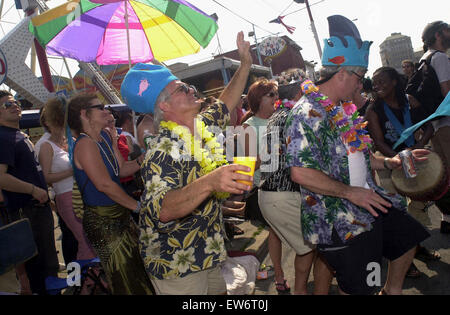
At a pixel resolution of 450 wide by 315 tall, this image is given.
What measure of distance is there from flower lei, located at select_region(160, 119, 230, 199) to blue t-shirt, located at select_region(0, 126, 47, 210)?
6.71ft

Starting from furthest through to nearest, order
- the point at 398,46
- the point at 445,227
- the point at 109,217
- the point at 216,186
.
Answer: the point at 398,46 < the point at 445,227 < the point at 109,217 < the point at 216,186

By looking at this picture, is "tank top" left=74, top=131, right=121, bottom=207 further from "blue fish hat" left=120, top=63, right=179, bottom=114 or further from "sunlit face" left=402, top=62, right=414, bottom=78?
"sunlit face" left=402, top=62, right=414, bottom=78

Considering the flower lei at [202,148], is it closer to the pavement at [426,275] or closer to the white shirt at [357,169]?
the white shirt at [357,169]

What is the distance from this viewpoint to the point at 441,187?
2369 mm

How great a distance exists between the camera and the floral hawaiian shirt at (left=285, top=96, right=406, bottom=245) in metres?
1.97

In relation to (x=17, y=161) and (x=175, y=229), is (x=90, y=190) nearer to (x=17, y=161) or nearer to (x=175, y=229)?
(x=175, y=229)

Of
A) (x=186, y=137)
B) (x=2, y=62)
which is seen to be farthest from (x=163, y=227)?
(x=2, y=62)

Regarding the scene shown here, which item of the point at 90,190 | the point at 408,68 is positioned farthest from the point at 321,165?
the point at 408,68

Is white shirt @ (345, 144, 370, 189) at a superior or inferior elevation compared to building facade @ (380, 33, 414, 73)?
inferior

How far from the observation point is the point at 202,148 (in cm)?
197

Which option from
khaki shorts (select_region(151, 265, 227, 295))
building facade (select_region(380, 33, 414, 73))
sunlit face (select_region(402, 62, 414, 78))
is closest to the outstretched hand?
khaki shorts (select_region(151, 265, 227, 295))

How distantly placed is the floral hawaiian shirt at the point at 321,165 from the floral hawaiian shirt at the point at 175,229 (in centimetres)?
59

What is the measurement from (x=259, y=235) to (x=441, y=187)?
3006mm

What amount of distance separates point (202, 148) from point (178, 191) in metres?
0.53
